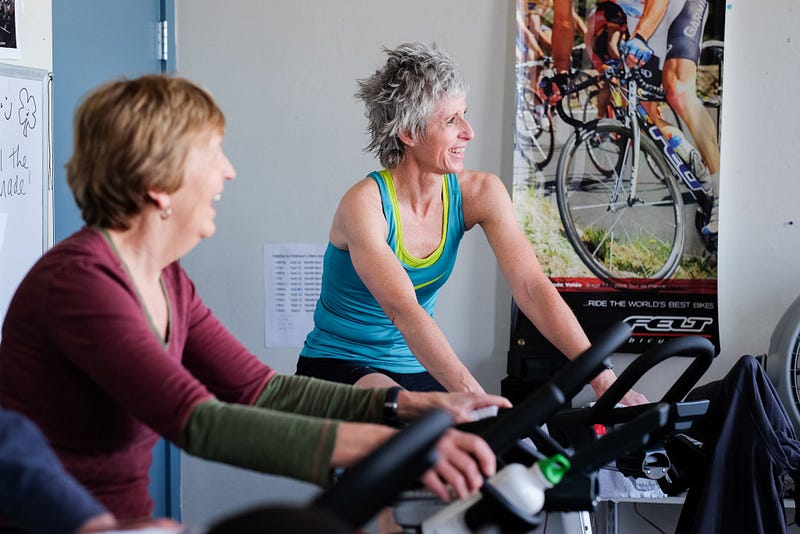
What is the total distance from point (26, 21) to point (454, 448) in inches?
67.9

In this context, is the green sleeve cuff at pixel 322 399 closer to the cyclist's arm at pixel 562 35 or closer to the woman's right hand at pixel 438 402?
the woman's right hand at pixel 438 402

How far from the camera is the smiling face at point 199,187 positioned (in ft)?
4.49

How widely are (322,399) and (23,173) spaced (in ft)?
3.78

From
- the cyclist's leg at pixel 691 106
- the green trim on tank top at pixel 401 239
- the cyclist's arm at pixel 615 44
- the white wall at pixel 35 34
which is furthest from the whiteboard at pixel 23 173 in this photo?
the cyclist's leg at pixel 691 106

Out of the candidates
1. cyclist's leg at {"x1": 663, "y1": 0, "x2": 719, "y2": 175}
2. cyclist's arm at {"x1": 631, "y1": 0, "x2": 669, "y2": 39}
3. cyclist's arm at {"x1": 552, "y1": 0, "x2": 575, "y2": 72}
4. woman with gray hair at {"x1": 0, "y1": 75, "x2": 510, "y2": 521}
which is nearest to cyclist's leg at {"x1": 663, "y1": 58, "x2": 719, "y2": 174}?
cyclist's leg at {"x1": 663, "y1": 0, "x2": 719, "y2": 175}

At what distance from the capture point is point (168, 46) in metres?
3.51

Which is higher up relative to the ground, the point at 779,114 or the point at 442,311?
the point at 779,114

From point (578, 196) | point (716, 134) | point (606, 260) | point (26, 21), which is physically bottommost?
point (606, 260)

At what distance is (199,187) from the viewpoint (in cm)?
138

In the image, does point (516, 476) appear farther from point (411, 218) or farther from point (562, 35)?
point (562, 35)

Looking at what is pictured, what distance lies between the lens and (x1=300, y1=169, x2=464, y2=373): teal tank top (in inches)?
101

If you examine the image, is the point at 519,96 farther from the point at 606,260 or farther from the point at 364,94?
the point at 364,94

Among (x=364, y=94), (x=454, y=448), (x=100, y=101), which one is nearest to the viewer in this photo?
(x=454, y=448)

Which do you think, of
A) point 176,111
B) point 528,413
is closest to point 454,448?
point 528,413
